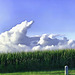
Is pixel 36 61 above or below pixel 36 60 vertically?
below

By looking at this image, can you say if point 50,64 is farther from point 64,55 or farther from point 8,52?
point 8,52

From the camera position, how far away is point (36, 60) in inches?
764

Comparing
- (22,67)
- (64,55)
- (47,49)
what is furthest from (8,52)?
(64,55)

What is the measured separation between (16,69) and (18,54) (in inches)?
71.3

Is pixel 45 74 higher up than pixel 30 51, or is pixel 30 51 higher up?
pixel 30 51

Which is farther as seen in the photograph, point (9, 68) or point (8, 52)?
point (8, 52)

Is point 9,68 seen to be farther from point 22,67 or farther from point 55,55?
point 55,55

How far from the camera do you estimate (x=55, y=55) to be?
20.2 metres

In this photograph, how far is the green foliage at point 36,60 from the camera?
1914 cm

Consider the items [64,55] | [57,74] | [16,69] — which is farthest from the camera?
[64,55]

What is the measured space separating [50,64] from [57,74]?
4.42 m

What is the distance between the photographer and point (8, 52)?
20.5m

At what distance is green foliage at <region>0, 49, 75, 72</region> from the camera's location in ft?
62.8

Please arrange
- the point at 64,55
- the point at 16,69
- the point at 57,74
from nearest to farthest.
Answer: the point at 57,74, the point at 16,69, the point at 64,55
